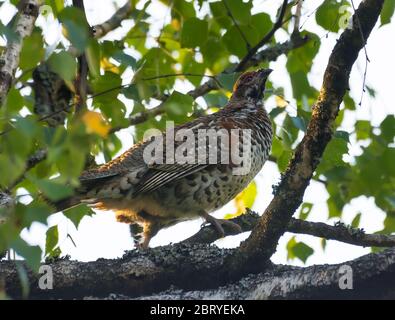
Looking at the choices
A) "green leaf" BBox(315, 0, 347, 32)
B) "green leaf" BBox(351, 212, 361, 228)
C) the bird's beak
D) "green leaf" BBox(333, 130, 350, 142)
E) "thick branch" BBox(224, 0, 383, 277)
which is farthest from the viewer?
the bird's beak

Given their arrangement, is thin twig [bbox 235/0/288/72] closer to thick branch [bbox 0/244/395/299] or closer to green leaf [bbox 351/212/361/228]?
green leaf [bbox 351/212/361/228]

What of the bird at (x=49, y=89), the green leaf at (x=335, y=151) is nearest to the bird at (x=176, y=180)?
the bird at (x=49, y=89)

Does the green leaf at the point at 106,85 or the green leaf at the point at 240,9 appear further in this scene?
the green leaf at the point at 240,9

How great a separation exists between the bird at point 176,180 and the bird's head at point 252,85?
2.66 feet

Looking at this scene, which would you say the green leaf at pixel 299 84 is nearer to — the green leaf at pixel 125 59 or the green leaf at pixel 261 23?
the green leaf at pixel 261 23

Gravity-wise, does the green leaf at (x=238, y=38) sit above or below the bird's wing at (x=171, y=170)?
above

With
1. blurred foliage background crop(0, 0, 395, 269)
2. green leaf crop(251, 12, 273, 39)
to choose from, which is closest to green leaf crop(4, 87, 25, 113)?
blurred foliage background crop(0, 0, 395, 269)

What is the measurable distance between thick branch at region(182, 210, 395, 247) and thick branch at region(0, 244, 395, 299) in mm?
949

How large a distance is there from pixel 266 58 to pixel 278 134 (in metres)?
1.45

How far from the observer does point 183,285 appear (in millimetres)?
5164

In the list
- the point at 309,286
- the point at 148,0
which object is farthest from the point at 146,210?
the point at 309,286

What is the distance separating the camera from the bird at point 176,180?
263 inches

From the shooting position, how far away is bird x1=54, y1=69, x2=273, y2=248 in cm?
669
